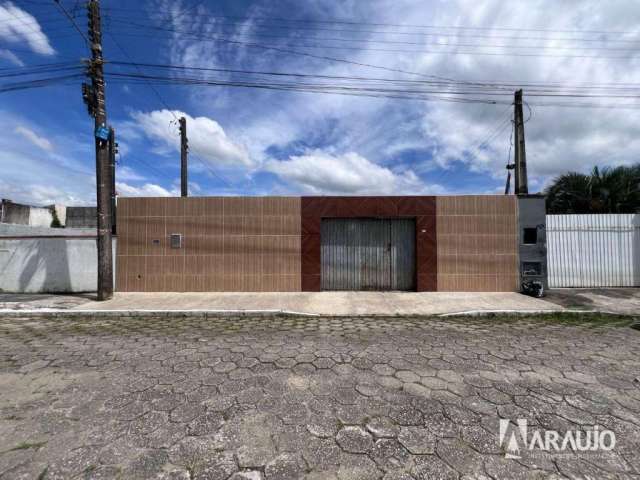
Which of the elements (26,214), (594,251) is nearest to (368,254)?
(594,251)

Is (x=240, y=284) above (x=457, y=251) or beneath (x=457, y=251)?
beneath

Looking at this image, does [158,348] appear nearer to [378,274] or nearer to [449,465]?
[449,465]

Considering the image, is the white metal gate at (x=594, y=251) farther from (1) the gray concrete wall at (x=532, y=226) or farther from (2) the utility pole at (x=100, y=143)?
(2) the utility pole at (x=100, y=143)

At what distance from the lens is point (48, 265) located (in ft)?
29.0

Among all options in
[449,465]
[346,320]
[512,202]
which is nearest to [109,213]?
[346,320]

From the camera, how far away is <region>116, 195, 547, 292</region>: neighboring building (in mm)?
8766

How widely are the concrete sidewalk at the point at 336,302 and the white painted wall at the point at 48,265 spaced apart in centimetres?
176

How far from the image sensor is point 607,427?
2398 millimetres

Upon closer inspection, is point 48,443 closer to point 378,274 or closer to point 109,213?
point 109,213

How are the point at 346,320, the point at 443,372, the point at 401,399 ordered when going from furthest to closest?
1. the point at 346,320
2. the point at 443,372
3. the point at 401,399

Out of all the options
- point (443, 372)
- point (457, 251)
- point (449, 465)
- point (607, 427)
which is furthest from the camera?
point (457, 251)

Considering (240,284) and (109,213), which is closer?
(109,213)

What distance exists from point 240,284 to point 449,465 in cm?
771

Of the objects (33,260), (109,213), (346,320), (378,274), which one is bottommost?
(346,320)
